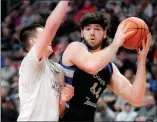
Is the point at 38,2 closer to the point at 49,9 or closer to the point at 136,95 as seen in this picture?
the point at 49,9

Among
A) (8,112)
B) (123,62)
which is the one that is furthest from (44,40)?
(123,62)

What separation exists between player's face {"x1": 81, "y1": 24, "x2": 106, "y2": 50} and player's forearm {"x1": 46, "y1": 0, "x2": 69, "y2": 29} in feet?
2.37

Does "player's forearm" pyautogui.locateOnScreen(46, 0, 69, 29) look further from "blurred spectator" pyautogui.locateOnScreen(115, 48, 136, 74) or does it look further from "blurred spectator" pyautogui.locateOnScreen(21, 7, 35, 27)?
"blurred spectator" pyautogui.locateOnScreen(21, 7, 35, 27)

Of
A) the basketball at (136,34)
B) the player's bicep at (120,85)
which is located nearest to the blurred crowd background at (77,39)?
the player's bicep at (120,85)

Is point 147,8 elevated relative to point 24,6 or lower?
elevated

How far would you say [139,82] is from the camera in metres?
4.84

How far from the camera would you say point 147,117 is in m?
10.0

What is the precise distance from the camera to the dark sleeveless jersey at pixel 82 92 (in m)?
4.69

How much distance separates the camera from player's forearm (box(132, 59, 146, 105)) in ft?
15.6

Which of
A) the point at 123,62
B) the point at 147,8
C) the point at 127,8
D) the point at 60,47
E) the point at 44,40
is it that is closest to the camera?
the point at 44,40

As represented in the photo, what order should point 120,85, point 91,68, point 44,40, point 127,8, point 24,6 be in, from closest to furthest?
point 44,40, point 91,68, point 120,85, point 127,8, point 24,6

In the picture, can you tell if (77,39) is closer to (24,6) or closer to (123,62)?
(123,62)

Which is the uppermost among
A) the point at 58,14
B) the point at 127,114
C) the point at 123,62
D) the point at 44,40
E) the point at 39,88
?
the point at 58,14

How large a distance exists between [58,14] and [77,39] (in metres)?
8.56
